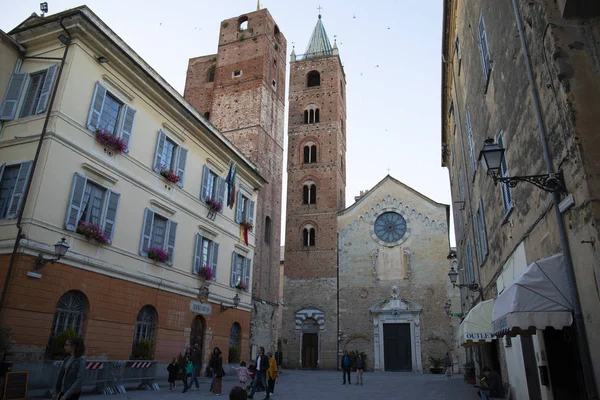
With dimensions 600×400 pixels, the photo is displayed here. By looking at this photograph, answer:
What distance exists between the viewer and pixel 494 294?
420 inches

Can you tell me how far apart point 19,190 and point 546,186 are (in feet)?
34.2

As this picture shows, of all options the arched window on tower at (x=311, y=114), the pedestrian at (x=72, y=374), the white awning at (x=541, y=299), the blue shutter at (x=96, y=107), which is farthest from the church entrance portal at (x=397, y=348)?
the pedestrian at (x=72, y=374)

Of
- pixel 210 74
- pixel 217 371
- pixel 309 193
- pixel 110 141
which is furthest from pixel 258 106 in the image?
pixel 217 371

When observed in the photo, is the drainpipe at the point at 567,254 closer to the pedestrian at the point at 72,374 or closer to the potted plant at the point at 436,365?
the pedestrian at the point at 72,374

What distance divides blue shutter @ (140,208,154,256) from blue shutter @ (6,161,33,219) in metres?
3.66

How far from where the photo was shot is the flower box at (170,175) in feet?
46.6

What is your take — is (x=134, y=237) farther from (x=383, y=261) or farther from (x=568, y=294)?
(x=383, y=261)

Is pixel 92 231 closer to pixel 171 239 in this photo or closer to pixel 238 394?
pixel 171 239

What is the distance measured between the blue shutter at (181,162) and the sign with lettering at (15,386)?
7947 millimetres

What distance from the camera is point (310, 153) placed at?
35375mm

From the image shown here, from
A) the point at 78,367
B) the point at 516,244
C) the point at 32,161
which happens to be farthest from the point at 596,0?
the point at 32,161

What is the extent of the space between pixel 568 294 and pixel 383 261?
25.4 m

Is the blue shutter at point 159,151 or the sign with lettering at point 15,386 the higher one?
the blue shutter at point 159,151

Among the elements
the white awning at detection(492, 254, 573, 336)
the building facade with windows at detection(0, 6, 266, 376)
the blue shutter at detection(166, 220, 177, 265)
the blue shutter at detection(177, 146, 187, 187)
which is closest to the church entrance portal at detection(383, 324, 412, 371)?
the building facade with windows at detection(0, 6, 266, 376)
